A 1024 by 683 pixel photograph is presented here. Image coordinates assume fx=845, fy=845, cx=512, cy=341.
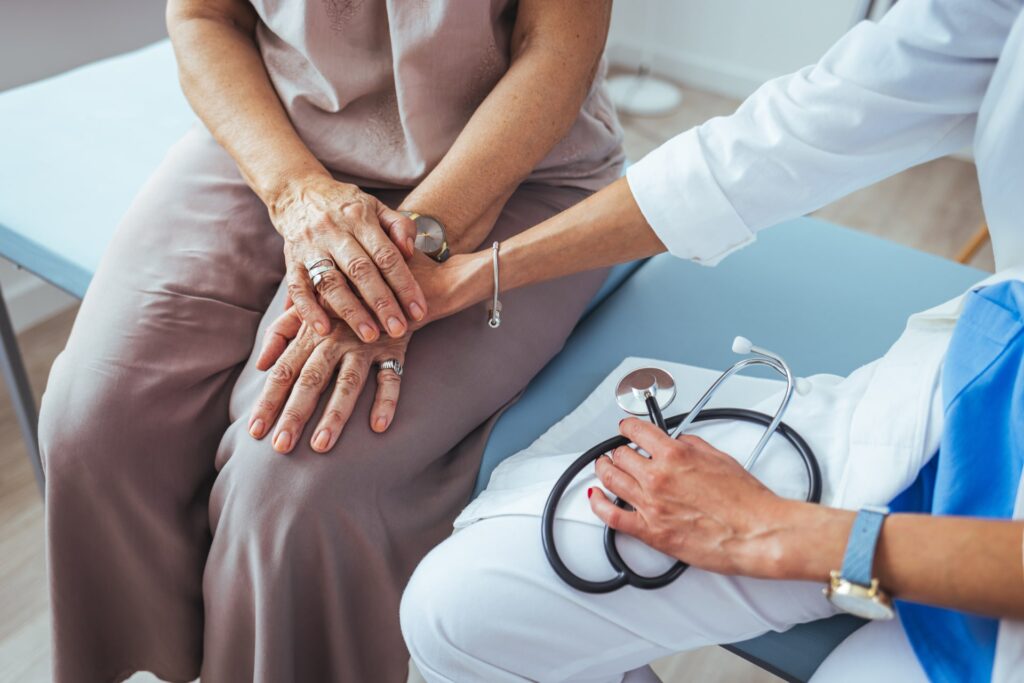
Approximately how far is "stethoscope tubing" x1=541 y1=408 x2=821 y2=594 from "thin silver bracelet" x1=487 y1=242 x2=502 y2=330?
0.74ft

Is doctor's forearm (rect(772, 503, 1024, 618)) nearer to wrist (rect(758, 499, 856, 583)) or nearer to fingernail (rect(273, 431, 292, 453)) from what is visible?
wrist (rect(758, 499, 856, 583))

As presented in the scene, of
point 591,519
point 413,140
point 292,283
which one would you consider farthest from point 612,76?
point 591,519

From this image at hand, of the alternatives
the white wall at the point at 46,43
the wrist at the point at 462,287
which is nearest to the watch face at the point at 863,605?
the wrist at the point at 462,287

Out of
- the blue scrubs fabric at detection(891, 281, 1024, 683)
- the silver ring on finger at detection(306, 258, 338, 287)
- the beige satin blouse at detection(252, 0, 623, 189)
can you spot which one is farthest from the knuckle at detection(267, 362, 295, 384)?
the blue scrubs fabric at detection(891, 281, 1024, 683)

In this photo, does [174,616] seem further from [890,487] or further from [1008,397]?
[1008,397]

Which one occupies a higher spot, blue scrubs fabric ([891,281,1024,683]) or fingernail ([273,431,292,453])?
blue scrubs fabric ([891,281,1024,683])

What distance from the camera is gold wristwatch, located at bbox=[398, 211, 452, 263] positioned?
101 centimetres

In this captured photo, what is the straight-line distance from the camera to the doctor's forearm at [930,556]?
622mm

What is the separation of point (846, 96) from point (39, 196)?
114 centimetres

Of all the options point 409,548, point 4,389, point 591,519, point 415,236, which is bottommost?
point 4,389

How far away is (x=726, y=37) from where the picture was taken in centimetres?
306

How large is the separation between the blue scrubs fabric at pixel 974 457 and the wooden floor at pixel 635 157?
0.66 meters

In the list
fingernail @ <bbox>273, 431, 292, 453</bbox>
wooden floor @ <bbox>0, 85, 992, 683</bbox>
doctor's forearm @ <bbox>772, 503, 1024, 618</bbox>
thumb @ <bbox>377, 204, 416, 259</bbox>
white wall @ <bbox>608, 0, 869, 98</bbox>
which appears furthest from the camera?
white wall @ <bbox>608, 0, 869, 98</bbox>

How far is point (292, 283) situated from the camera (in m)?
0.97
